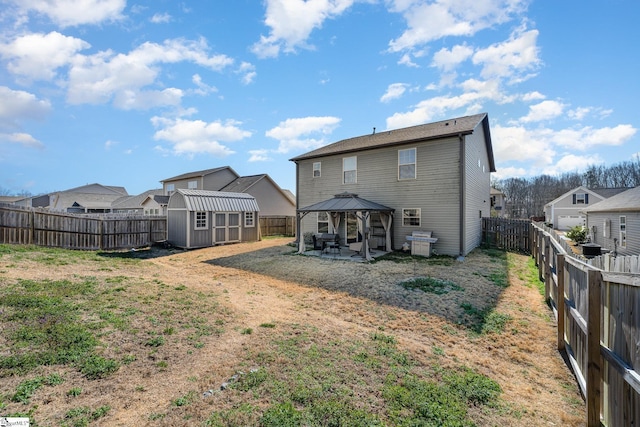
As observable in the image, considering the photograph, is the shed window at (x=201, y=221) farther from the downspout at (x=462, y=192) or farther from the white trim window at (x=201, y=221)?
the downspout at (x=462, y=192)

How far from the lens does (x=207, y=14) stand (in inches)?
383

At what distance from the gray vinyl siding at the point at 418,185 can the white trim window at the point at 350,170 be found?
0.58ft

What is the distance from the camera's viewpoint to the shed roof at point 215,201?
53.5 ft

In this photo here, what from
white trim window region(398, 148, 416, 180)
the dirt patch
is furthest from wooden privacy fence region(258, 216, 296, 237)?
white trim window region(398, 148, 416, 180)

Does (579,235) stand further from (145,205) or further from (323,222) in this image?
(145,205)

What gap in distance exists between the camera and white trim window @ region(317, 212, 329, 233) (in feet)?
52.7

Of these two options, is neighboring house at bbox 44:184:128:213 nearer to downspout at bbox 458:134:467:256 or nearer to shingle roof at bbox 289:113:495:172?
shingle roof at bbox 289:113:495:172

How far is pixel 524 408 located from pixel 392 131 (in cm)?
1518

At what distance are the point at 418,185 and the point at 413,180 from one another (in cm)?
34

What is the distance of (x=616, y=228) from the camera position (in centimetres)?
1513

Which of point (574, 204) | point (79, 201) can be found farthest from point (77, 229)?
point (574, 204)

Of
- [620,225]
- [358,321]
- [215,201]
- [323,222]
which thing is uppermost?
[215,201]

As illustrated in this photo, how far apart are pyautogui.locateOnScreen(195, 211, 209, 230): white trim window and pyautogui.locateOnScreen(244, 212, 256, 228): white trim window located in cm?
303

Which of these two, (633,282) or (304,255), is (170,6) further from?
(633,282)
